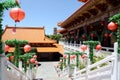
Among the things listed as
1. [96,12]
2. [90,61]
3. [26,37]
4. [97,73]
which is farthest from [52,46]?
[97,73]

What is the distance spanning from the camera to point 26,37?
1486 inches

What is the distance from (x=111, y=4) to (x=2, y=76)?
10.4 meters

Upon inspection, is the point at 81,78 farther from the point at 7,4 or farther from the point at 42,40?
the point at 42,40

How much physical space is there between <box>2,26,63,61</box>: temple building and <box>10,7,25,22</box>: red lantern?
26.9 metres

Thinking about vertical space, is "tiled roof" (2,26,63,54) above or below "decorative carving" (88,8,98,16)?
below

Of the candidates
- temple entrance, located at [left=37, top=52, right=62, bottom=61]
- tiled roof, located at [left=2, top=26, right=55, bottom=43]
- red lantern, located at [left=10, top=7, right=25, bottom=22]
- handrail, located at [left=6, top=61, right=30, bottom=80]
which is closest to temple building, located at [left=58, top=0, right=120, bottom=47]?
handrail, located at [left=6, top=61, right=30, bottom=80]

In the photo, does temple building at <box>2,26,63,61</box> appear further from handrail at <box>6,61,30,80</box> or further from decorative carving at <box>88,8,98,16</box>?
handrail at <box>6,61,30,80</box>

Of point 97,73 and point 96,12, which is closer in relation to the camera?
point 97,73

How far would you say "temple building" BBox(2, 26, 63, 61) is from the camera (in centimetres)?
3488

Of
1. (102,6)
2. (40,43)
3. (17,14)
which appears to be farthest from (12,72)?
(40,43)

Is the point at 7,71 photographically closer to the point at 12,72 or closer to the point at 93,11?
the point at 12,72

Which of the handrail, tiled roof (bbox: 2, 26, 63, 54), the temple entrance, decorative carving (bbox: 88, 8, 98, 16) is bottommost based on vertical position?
the temple entrance

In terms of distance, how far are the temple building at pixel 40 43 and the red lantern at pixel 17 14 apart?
2691 cm

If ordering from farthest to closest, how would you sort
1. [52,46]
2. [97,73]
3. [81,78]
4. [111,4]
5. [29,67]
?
[52,46]
[29,67]
[111,4]
[81,78]
[97,73]
